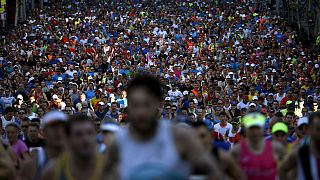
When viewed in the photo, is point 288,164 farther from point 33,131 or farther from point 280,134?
point 33,131

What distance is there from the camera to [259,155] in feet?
24.2

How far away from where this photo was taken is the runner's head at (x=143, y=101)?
4.76 meters

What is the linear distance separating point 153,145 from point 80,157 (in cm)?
125

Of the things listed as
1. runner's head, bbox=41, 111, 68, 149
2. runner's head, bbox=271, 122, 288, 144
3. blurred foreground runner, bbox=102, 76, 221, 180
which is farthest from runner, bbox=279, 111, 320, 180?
runner's head, bbox=271, 122, 288, 144

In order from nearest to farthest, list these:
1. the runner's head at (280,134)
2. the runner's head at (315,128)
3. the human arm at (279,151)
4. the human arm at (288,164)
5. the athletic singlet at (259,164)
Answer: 1. the runner's head at (315,128)
2. the human arm at (288,164)
3. the athletic singlet at (259,164)
4. the human arm at (279,151)
5. the runner's head at (280,134)

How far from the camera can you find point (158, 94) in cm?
490

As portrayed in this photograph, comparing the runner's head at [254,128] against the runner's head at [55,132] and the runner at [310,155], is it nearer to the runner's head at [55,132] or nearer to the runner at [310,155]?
the runner at [310,155]

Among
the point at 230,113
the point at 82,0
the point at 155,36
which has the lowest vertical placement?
the point at 230,113

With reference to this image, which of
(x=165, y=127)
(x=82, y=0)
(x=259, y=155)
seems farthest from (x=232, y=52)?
(x=165, y=127)

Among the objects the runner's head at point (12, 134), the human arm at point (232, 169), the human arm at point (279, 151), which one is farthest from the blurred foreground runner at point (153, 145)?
the runner's head at point (12, 134)

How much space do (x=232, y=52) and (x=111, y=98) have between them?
499 inches

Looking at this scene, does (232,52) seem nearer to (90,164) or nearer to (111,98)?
(111,98)

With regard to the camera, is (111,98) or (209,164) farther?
(111,98)

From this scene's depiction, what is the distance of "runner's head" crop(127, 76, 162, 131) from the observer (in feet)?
15.6
